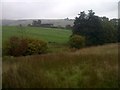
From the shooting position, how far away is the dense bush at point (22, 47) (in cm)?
4258

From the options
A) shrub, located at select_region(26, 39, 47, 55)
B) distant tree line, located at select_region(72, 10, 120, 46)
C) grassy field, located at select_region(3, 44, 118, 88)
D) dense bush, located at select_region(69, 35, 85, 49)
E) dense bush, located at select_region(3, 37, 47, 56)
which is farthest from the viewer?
distant tree line, located at select_region(72, 10, 120, 46)

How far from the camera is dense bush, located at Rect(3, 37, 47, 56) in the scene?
4258 centimetres

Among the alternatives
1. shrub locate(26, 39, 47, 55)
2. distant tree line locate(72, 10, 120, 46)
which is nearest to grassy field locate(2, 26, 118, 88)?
shrub locate(26, 39, 47, 55)

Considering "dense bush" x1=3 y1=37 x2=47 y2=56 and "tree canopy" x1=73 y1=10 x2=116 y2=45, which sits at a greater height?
A: "tree canopy" x1=73 y1=10 x2=116 y2=45

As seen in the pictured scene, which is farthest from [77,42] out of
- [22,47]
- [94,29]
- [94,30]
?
[22,47]

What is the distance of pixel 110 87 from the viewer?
755 centimetres

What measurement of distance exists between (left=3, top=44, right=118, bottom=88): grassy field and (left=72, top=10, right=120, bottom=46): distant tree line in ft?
158

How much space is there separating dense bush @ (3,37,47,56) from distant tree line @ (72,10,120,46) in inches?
531

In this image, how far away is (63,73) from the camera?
8531 millimetres

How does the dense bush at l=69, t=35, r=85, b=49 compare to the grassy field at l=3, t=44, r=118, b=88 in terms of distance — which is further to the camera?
the dense bush at l=69, t=35, r=85, b=49

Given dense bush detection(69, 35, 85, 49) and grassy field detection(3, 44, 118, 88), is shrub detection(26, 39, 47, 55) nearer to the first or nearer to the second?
dense bush detection(69, 35, 85, 49)

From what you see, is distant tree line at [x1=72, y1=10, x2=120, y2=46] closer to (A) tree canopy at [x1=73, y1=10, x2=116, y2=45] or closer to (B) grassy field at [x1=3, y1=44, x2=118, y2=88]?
(A) tree canopy at [x1=73, y1=10, x2=116, y2=45]

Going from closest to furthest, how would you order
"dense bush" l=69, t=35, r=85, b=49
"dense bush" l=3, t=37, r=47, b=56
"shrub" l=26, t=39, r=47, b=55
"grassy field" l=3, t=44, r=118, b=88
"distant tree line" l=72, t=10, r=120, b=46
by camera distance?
1. "grassy field" l=3, t=44, r=118, b=88
2. "dense bush" l=3, t=37, r=47, b=56
3. "shrub" l=26, t=39, r=47, b=55
4. "dense bush" l=69, t=35, r=85, b=49
5. "distant tree line" l=72, t=10, r=120, b=46

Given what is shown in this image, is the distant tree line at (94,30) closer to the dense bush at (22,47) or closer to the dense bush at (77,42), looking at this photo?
the dense bush at (77,42)
